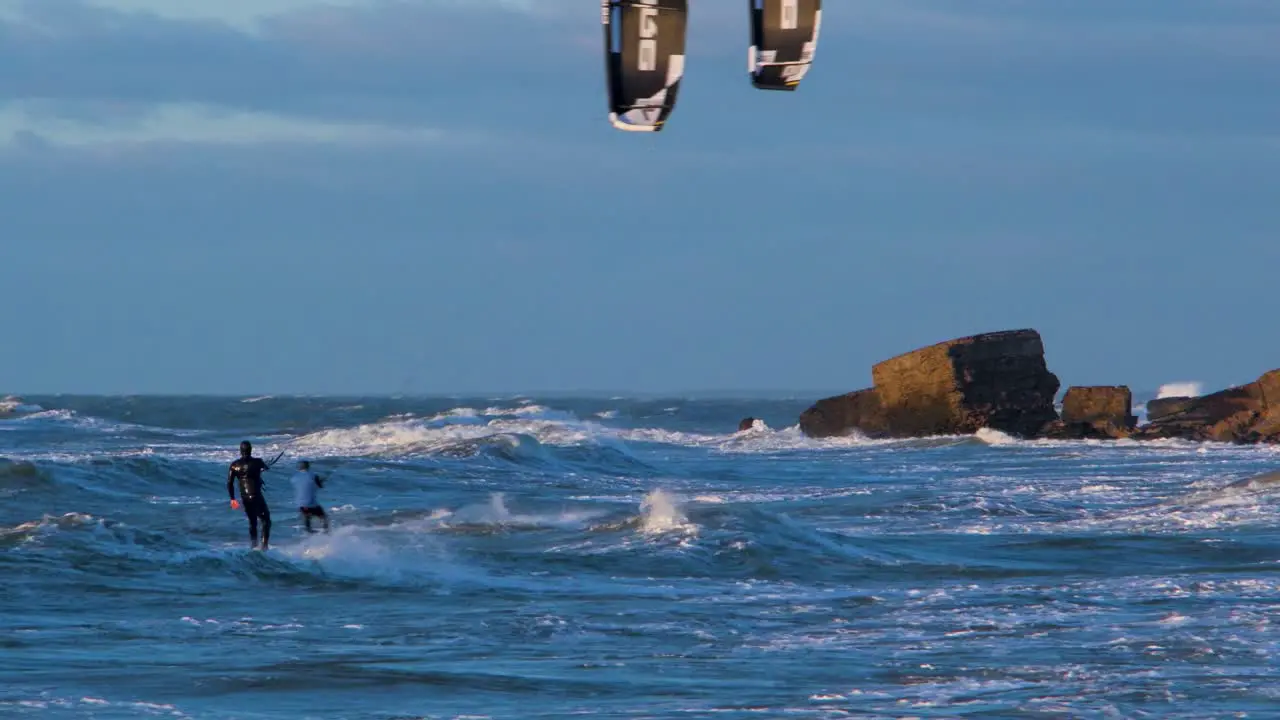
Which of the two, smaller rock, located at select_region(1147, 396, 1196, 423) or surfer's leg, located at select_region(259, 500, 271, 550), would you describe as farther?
smaller rock, located at select_region(1147, 396, 1196, 423)

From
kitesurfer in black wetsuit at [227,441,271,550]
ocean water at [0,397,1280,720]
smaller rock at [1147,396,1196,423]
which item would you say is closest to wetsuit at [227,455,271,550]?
kitesurfer in black wetsuit at [227,441,271,550]

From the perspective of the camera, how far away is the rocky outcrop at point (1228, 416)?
136 feet

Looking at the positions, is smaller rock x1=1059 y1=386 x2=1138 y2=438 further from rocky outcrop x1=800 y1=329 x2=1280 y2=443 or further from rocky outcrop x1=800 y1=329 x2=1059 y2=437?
rocky outcrop x1=800 y1=329 x2=1059 y2=437

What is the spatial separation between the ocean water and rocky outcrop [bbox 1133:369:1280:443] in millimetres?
10640

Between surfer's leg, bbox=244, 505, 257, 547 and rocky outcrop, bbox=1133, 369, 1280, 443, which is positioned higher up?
rocky outcrop, bbox=1133, 369, 1280, 443

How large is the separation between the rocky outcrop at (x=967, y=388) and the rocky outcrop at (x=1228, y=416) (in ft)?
9.64

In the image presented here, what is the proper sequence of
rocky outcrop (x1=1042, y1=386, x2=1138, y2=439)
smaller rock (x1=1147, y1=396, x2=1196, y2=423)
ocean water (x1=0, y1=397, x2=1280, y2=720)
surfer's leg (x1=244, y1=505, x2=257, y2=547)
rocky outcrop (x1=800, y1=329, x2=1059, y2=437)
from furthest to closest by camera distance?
smaller rock (x1=1147, y1=396, x2=1196, y2=423) → rocky outcrop (x1=1042, y1=386, x2=1138, y2=439) → rocky outcrop (x1=800, y1=329, x2=1059, y2=437) → surfer's leg (x1=244, y1=505, x2=257, y2=547) → ocean water (x1=0, y1=397, x2=1280, y2=720)

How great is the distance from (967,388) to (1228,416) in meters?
6.18

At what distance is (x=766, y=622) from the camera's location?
46.2 ft

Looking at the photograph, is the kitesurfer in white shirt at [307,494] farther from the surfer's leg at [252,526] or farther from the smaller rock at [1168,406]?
the smaller rock at [1168,406]

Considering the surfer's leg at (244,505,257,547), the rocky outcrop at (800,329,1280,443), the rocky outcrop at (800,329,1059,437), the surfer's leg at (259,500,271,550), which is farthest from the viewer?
the rocky outcrop at (800,329,1059,437)

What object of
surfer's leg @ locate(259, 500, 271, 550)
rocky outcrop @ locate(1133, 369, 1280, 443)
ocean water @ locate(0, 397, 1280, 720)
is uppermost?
rocky outcrop @ locate(1133, 369, 1280, 443)

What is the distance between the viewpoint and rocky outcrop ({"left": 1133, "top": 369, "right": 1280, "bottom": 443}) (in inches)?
1626

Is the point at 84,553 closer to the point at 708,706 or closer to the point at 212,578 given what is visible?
the point at 212,578
